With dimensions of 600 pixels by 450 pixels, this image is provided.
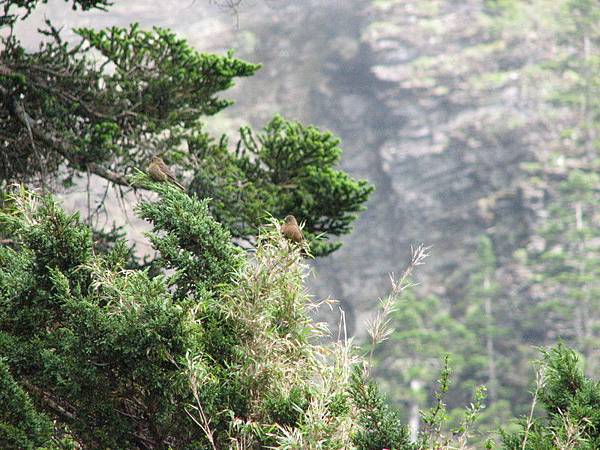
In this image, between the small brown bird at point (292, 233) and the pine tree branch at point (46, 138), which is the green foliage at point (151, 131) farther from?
the small brown bird at point (292, 233)

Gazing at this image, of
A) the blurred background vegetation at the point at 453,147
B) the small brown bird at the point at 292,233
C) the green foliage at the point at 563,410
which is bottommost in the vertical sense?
the blurred background vegetation at the point at 453,147

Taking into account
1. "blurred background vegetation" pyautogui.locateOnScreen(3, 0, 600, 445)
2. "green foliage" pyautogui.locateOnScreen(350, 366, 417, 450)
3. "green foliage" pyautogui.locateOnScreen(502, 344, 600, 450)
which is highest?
"green foliage" pyautogui.locateOnScreen(350, 366, 417, 450)

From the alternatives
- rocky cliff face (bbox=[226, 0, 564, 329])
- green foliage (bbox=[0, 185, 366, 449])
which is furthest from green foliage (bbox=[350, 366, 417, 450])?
rocky cliff face (bbox=[226, 0, 564, 329])

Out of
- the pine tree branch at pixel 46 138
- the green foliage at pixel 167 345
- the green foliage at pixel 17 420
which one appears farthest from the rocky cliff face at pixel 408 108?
the green foliage at pixel 17 420

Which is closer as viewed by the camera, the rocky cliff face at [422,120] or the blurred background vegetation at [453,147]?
the blurred background vegetation at [453,147]

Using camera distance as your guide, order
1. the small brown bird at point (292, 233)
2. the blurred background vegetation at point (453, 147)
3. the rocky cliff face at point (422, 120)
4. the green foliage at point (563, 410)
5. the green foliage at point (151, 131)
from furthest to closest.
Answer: the rocky cliff face at point (422, 120) < the blurred background vegetation at point (453, 147) < the green foliage at point (151, 131) < the small brown bird at point (292, 233) < the green foliage at point (563, 410)

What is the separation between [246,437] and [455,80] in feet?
130

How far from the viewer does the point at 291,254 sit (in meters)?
3.35

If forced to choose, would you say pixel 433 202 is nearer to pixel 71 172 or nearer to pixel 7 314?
pixel 71 172

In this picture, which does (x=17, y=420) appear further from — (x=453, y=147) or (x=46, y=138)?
(x=453, y=147)

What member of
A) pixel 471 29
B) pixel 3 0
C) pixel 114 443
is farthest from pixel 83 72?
pixel 471 29

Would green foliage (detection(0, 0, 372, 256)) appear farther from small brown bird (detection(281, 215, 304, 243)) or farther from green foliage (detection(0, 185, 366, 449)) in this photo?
green foliage (detection(0, 185, 366, 449))

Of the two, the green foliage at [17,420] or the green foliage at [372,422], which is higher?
the green foliage at [17,420]

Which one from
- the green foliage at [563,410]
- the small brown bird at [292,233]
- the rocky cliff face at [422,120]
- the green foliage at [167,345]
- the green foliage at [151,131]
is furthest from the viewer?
the rocky cliff face at [422,120]
